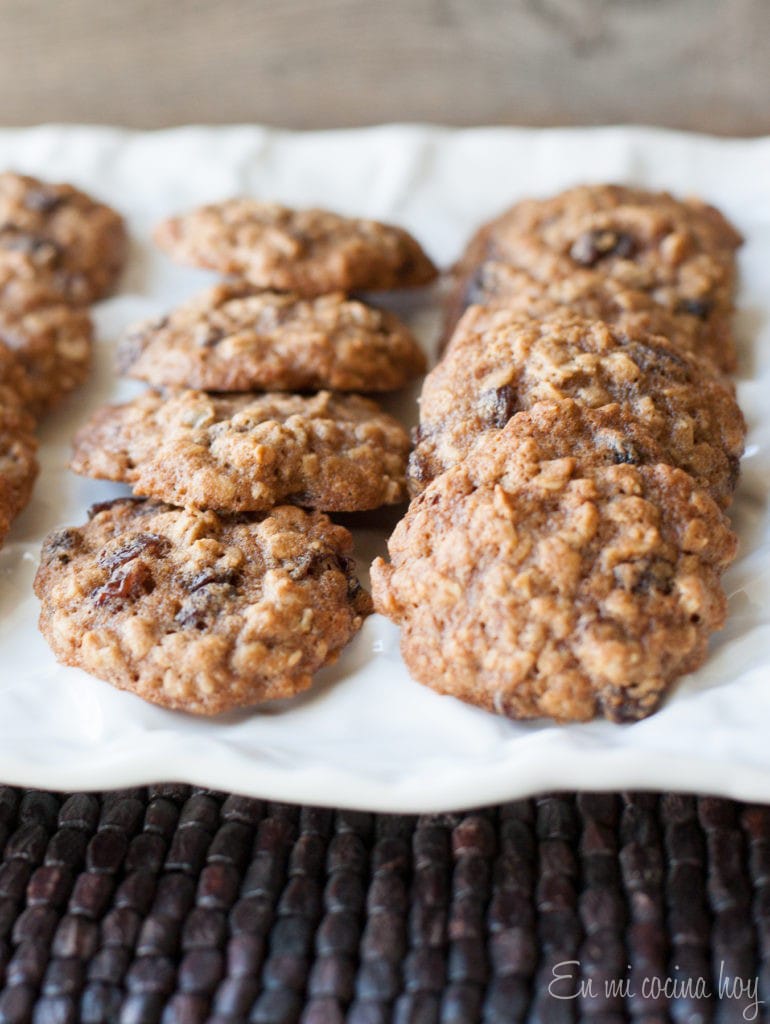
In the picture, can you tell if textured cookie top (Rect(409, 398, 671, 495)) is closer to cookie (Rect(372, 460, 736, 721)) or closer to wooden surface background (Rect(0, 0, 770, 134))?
cookie (Rect(372, 460, 736, 721))

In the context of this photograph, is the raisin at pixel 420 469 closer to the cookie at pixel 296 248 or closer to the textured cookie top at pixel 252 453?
the textured cookie top at pixel 252 453

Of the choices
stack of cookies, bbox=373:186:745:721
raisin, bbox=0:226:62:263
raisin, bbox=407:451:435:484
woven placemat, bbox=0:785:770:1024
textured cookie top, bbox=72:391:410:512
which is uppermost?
stack of cookies, bbox=373:186:745:721

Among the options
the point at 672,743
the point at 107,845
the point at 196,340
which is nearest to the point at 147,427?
the point at 196,340

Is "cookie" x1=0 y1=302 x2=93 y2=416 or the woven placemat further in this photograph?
"cookie" x1=0 y1=302 x2=93 y2=416

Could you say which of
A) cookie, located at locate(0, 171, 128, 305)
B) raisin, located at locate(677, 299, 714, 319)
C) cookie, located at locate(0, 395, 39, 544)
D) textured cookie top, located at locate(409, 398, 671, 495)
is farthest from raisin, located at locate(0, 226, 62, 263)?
raisin, located at locate(677, 299, 714, 319)

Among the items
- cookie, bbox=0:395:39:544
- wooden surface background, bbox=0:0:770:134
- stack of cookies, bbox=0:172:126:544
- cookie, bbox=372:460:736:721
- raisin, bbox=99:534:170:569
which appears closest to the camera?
cookie, bbox=372:460:736:721

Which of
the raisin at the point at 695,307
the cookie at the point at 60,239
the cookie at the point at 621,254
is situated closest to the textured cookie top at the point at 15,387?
the cookie at the point at 60,239

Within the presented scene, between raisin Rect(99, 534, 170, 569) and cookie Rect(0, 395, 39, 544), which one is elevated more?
raisin Rect(99, 534, 170, 569)
